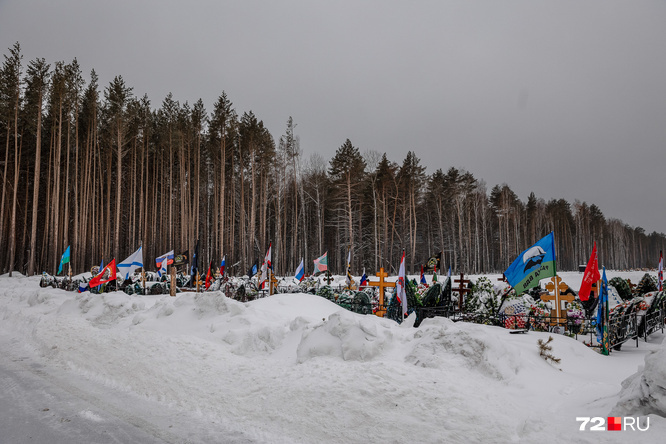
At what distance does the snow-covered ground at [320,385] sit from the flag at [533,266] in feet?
4.38

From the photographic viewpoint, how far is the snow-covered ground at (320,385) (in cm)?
459

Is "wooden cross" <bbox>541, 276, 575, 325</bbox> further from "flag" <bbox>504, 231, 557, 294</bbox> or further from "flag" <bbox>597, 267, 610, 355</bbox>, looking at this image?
"flag" <bbox>504, 231, 557, 294</bbox>

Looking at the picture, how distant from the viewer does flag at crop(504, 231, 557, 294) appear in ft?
30.7

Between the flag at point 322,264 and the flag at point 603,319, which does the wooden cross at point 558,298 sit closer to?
the flag at point 603,319

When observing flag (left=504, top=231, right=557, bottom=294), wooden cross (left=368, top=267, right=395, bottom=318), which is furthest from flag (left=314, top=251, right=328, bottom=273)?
flag (left=504, top=231, right=557, bottom=294)

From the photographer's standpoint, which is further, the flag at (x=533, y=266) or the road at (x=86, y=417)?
the flag at (x=533, y=266)

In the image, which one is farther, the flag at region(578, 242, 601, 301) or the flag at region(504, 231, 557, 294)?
the flag at region(504, 231, 557, 294)

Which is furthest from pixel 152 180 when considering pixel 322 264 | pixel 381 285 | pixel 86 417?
pixel 86 417

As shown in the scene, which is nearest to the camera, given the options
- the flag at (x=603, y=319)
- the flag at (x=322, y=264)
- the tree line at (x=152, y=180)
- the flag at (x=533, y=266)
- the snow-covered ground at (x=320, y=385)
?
the snow-covered ground at (x=320, y=385)

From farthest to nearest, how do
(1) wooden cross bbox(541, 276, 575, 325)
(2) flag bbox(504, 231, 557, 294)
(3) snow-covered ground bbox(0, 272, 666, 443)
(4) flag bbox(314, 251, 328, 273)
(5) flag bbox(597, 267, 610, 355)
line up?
(4) flag bbox(314, 251, 328, 273) → (1) wooden cross bbox(541, 276, 575, 325) → (2) flag bbox(504, 231, 557, 294) → (5) flag bbox(597, 267, 610, 355) → (3) snow-covered ground bbox(0, 272, 666, 443)

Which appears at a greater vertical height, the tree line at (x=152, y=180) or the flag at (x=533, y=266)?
the tree line at (x=152, y=180)

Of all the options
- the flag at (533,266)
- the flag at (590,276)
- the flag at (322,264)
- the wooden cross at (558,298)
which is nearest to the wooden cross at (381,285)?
the flag at (533,266)

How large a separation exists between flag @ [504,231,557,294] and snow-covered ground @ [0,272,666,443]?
4.38 ft

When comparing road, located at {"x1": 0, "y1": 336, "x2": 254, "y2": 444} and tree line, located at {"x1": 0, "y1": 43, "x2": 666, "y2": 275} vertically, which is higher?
tree line, located at {"x1": 0, "y1": 43, "x2": 666, "y2": 275}
